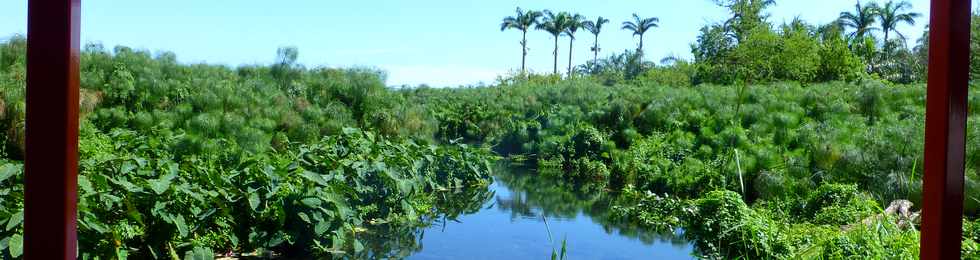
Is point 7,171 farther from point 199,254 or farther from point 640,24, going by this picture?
point 640,24

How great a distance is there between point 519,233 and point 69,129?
20.0 ft

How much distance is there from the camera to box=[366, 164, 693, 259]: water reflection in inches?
243

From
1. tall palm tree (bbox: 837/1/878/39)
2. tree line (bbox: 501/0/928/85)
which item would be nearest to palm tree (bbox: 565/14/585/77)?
tree line (bbox: 501/0/928/85)

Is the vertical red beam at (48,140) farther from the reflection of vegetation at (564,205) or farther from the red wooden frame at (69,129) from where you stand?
the reflection of vegetation at (564,205)

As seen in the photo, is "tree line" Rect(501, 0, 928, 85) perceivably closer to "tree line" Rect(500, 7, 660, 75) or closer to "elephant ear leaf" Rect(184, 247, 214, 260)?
"tree line" Rect(500, 7, 660, 75)

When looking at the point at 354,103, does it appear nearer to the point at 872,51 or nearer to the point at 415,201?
the point at 415,201

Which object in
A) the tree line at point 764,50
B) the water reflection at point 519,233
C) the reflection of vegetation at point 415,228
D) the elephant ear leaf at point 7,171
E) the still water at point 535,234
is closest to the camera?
the elephant ear leaf at point 7,171

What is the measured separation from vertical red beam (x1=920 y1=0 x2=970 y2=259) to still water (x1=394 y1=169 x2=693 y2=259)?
12.3ft

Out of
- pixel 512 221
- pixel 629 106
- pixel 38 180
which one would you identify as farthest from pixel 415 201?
pixel 629 106

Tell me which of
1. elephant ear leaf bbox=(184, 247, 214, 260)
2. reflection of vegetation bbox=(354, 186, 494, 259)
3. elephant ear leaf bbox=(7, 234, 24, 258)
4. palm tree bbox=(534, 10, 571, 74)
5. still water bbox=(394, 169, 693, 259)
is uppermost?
palm tree bbox=(534, 10, 571, 74)

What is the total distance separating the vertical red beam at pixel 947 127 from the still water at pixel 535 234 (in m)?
3.74

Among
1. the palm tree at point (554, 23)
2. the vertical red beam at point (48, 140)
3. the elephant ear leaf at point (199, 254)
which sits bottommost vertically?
the elephant ear leaf at point (199, 254)

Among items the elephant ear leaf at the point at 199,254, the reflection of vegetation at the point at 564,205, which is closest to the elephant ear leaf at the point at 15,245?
the elephant ear leaf at the point at 199,254

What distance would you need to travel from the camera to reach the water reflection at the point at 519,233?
6.18m
